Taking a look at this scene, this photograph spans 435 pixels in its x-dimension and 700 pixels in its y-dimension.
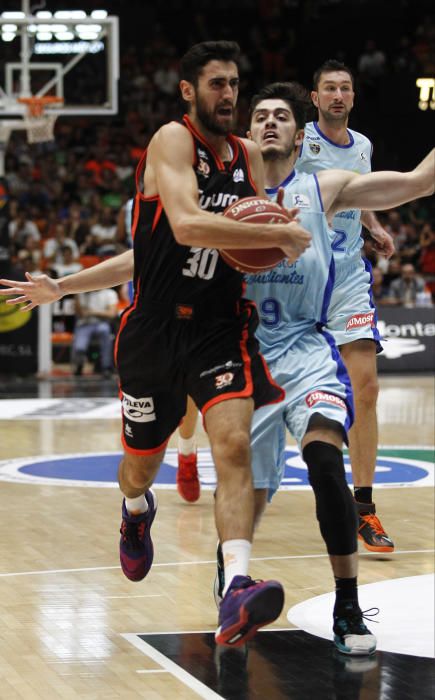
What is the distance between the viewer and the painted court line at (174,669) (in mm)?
4285

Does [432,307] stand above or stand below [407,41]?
below

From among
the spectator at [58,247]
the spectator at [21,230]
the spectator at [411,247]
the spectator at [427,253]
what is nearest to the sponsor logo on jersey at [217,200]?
the spectator at [58,247]

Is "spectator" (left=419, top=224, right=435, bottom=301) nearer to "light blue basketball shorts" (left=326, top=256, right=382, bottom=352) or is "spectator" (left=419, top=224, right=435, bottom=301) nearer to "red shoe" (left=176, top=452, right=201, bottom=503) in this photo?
"red shoe" (left=176, top=452, right=201, bottom=503)

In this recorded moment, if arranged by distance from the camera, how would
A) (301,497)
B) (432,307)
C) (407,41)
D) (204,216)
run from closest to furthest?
(204,216) → (301,497) → (432,307) → (407,41)

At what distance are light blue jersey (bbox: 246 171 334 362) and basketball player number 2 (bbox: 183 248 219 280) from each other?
52 centimetres

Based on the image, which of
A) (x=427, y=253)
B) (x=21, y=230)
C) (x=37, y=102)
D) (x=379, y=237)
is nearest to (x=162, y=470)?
(x=379, y=237)

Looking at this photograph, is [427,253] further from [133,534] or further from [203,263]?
[203,263]

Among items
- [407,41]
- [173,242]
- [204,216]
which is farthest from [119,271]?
[407,41]

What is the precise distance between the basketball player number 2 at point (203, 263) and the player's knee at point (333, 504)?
76 cm

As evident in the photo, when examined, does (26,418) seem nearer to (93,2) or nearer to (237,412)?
(237,412)

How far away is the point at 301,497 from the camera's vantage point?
8.24 m

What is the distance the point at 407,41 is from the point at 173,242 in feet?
67.7

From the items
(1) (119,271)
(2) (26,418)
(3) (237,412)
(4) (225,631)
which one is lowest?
(2) (26,418)

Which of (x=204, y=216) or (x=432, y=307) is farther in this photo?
(x=432, y=307)
